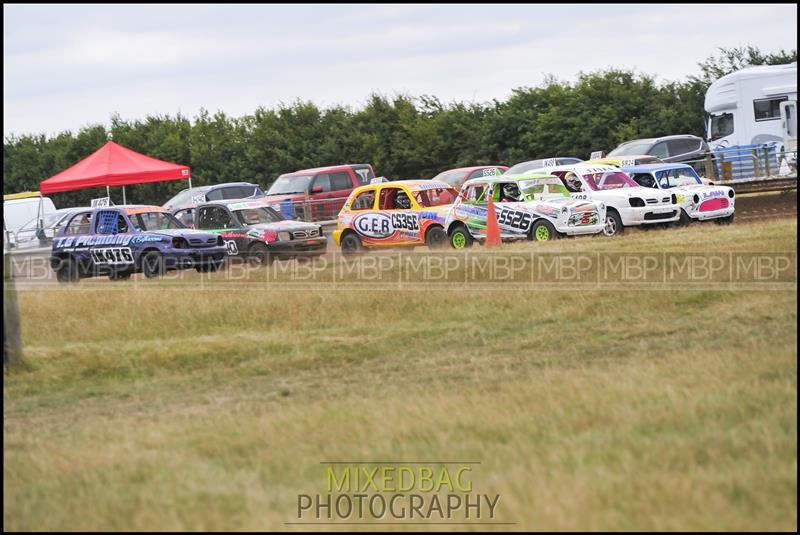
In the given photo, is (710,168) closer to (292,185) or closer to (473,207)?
(473,207)

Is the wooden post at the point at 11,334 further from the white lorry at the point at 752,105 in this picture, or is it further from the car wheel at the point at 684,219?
the white lorry at the point at 752,105

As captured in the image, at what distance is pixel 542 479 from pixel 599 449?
80 cm

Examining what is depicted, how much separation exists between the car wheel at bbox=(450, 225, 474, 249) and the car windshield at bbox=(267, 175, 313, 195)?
10.8 meters

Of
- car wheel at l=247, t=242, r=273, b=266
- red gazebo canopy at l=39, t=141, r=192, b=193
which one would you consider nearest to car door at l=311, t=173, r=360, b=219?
red gazebo canopy at l=39, t=141, r=192, b=193

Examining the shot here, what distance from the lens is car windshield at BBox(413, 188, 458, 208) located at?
22.9 m

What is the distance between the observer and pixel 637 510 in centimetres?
670

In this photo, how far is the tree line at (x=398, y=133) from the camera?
40688 millimetres

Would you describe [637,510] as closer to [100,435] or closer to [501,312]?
[100,435]

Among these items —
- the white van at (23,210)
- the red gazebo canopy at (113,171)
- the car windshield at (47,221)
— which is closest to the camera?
the red gazebo canopy at (113,171)

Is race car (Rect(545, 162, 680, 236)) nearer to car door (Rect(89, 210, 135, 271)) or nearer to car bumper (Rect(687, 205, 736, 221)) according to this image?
car bumper (Rect(687, 205, 736, 221))

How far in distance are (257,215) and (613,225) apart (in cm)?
751

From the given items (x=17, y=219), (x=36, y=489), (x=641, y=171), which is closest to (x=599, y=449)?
(x=36, y=489)

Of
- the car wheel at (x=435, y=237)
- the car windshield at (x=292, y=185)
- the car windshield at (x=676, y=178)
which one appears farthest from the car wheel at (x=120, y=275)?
the car windshield at (x=676, y=178)

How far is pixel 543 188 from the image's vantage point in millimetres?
22406
